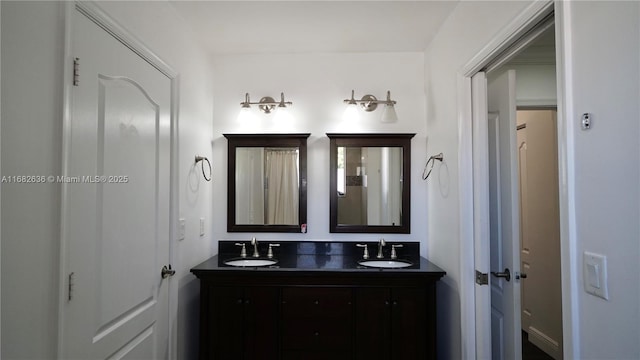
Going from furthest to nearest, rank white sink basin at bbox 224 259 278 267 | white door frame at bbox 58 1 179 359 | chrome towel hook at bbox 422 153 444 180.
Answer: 1. white sink basin at bbox 224 259 278 267
2. chrome towel hook at bbox 422 153 444 180
3. white door frame at bbox 58 1 179 359

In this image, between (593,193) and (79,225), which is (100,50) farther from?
(593,193)

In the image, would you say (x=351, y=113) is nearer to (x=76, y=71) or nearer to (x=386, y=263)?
(x=386, y=263)

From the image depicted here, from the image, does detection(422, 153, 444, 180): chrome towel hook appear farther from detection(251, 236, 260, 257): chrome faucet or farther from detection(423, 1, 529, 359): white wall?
detection(251, 236, 260, 257): chrome faucet

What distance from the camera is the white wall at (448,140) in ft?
5.45

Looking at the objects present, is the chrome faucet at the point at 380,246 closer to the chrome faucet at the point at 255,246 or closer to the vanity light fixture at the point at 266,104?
the chrome faucet at the point at 255,246

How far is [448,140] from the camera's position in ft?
6.41

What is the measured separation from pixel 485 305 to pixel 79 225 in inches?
75.3

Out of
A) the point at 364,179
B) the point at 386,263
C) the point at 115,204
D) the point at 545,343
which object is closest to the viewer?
the point at 115,204

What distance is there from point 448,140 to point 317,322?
141cm

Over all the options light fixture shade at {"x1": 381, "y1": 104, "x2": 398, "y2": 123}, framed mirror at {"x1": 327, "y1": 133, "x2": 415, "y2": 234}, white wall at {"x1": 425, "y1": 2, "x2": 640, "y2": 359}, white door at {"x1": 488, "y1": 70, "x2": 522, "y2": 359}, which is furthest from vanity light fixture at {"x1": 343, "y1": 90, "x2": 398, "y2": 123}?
white wall at {"x1": 425, "y1": 2, "x2": 640, "y2": 359}

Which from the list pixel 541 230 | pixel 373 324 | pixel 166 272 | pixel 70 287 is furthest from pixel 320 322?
pixel 541 230

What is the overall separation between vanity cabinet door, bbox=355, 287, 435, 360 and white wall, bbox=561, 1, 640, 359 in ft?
3.36

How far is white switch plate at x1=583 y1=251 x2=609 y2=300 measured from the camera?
0.83 m

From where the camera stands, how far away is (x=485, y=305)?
5.38 ft
